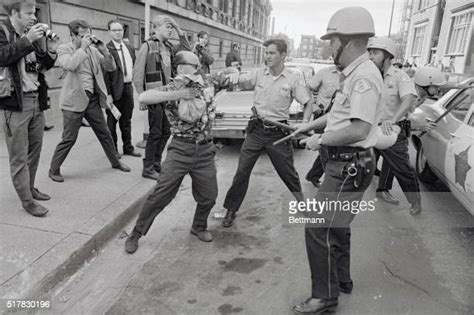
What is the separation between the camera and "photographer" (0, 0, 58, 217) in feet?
10.8

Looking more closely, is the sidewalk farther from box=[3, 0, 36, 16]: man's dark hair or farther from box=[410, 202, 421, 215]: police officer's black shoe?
box=[410, 202, 421, 215]: police officer's black shoe

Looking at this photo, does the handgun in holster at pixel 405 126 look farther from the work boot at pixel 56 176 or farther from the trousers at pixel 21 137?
the work boot at pixel 56 176

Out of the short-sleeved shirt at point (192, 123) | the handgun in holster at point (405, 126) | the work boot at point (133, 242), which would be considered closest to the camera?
the short-sleeved shirt at point (192, 123)

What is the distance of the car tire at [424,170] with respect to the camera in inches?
227

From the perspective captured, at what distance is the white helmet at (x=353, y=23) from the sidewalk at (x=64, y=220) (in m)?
2.61

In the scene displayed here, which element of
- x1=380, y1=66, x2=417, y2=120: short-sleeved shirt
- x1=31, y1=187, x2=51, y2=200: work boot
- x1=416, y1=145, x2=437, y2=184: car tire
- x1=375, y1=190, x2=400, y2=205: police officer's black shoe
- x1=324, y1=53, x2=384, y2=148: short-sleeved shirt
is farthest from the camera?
x1=416, y1=145, x2=437, y2=184: car tire

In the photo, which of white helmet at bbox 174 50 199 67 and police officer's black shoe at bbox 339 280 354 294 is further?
white helmet at bbox 174 50 199 67

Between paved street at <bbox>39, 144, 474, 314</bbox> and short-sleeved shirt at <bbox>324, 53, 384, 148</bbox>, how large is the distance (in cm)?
127

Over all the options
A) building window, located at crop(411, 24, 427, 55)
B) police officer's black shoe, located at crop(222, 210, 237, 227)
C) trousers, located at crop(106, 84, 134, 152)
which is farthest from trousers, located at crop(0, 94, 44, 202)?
building window, located at crop(411, 24, 427, 55)

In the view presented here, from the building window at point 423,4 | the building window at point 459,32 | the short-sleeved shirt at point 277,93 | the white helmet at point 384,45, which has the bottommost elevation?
the short-sleeved shirt at point 277,93

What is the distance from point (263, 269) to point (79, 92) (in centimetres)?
308

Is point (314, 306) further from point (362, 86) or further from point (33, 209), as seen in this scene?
point (33, 209)

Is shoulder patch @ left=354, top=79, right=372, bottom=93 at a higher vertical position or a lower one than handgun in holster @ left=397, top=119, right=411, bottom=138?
higher

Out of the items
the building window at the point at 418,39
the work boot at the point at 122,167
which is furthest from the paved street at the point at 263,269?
the building window at the point at 418,39
